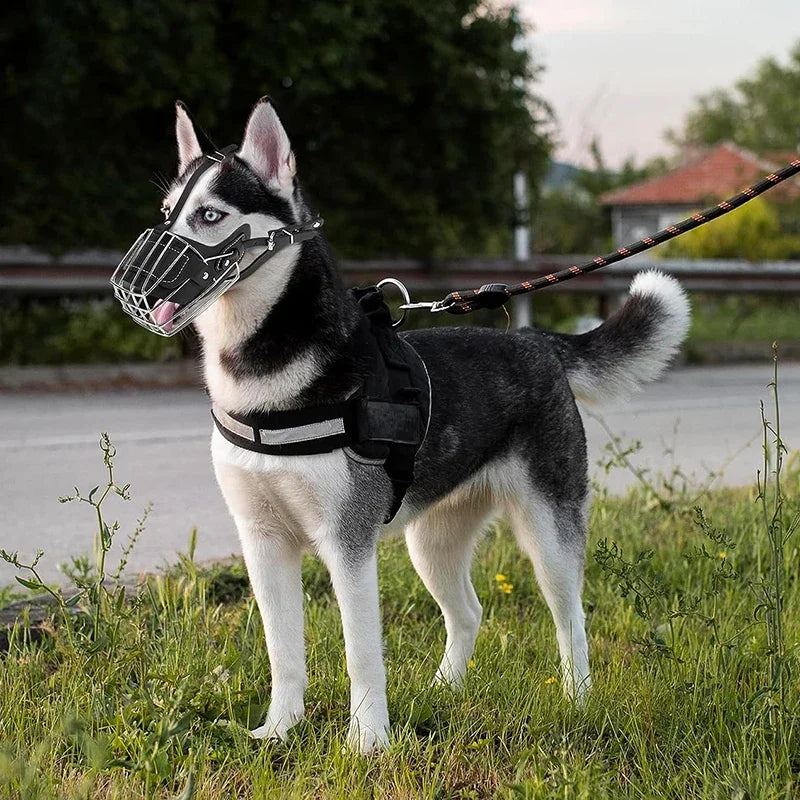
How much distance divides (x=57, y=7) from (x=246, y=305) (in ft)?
27.8

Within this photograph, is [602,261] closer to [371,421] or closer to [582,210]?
[371,421]

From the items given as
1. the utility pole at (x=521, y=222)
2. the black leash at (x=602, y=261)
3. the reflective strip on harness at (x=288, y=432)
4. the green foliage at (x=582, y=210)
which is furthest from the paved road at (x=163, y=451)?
the green foliage at (x=582, y=210)

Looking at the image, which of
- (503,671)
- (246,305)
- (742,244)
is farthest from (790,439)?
(742,244)

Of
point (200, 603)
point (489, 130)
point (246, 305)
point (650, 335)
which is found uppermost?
point (489, 130)

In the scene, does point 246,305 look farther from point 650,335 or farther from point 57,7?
point 57,7

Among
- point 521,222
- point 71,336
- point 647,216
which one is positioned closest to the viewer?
point 71,336

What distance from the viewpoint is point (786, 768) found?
109 inches

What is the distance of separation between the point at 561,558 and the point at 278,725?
1.05 meters

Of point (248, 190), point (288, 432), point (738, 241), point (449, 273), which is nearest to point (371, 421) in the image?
point (288, 432)

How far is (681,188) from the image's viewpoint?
5341 cm

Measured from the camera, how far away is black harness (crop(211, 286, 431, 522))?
292 cm

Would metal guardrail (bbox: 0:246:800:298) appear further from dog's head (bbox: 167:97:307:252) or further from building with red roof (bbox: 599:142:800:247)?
building with red roof (bbox: 599:142:800:247)

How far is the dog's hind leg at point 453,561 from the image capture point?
377 cm

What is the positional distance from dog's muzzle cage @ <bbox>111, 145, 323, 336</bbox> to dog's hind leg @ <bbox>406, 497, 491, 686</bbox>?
1.29 m
